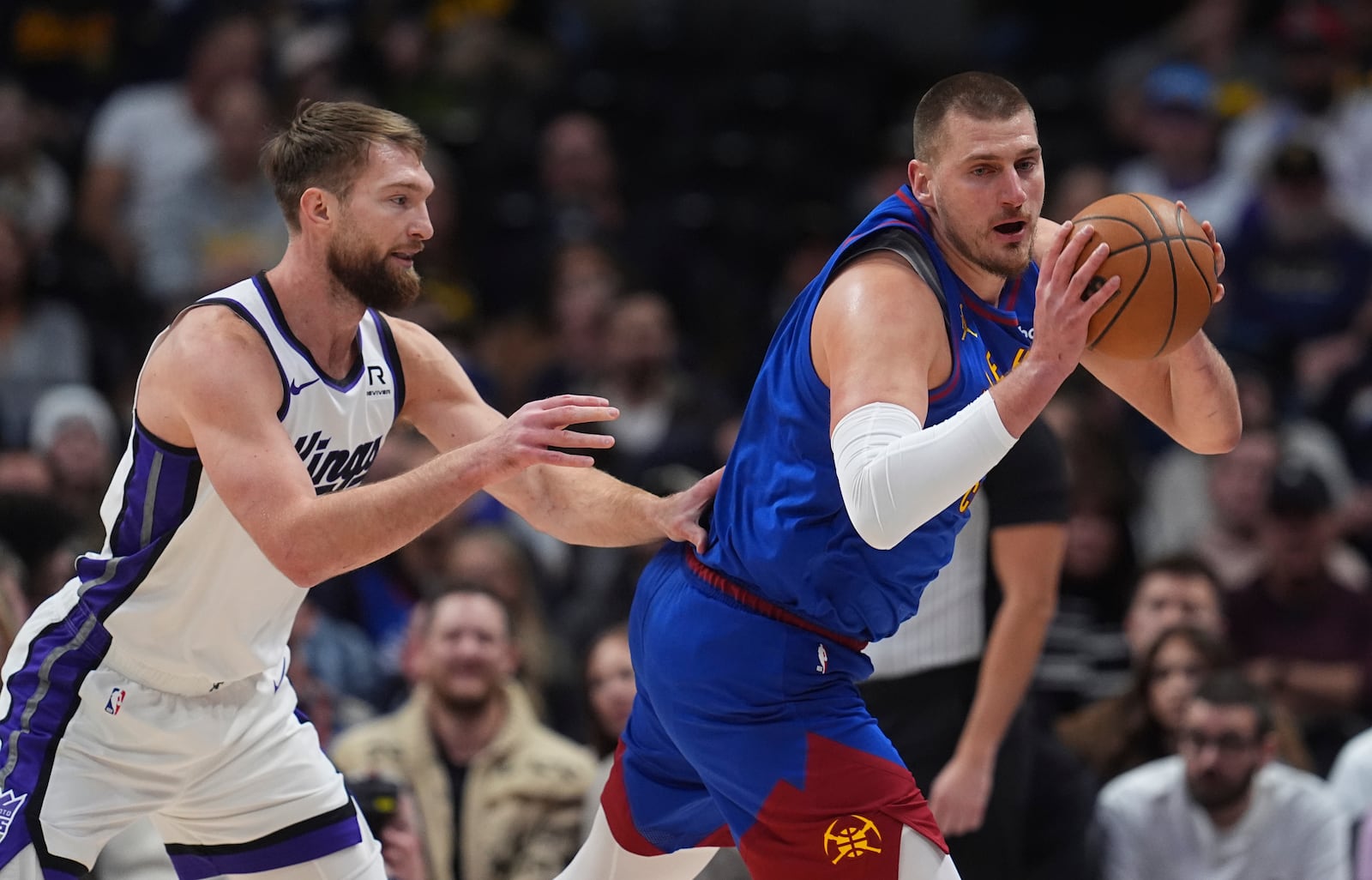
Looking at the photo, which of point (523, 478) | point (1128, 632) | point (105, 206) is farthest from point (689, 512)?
point (105, 206)

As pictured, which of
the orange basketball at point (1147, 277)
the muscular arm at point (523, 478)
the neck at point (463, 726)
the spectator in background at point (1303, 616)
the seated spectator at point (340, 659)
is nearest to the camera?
the orange basketball at point (1147, 277)

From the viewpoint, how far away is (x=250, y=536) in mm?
4520

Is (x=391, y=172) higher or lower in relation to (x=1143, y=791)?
higher

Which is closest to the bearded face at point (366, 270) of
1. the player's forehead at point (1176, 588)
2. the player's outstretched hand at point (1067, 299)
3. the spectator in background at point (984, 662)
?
the player's outstretched hand at point (1067, 299)

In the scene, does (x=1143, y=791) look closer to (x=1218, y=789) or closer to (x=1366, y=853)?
(x=1218, y=789)

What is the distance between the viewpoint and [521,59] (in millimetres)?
13852

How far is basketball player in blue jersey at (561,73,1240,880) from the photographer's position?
424 cm

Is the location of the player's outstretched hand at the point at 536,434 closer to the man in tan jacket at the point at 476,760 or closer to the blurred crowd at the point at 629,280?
the blurred crowd at the point at 629,280

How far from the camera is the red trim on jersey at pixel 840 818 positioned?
4.32m

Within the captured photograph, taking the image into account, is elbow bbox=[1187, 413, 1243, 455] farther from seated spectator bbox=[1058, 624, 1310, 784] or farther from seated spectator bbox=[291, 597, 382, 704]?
seated spectator bbox=[291, 597, 382, 704]

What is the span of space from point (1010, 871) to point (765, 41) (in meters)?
9.63

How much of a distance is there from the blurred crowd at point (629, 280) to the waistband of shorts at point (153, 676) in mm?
1432

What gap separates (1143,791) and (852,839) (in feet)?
10.5

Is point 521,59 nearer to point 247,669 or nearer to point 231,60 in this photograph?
point 231,60
